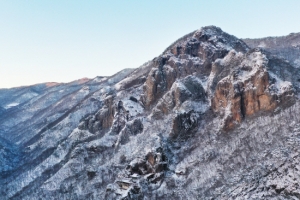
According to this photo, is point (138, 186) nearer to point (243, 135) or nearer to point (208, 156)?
point (208, 156)

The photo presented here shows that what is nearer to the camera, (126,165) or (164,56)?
(126,165)

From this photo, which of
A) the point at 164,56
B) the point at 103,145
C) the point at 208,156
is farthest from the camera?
the point at 164,56

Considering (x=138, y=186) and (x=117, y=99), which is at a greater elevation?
(x=117, y=99)

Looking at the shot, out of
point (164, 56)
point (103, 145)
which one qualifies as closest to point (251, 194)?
point (103, 145)

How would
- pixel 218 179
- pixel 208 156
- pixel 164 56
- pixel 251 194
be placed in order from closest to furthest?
pixel 251 194
pixel 218 179
pixel 208 156
pixel 164 56

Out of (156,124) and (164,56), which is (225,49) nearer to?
(164,56)

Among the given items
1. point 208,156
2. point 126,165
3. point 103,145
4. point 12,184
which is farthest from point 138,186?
point 12,184

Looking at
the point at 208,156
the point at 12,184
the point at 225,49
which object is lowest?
the point at 12,184
